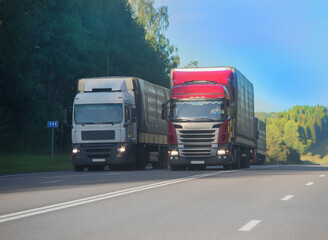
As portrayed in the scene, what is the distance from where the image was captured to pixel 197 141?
97.3ft

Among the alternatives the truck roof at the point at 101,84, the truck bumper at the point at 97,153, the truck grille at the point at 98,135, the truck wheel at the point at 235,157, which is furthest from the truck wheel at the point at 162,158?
the truck grille at the point at 98,135

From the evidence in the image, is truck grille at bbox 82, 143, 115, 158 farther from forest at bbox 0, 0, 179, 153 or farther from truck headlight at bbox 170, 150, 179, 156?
forest at bbox 0, 0, 179, 153

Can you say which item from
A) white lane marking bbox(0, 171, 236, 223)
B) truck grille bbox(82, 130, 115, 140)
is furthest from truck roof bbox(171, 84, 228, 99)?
white lane marking bbox(0, 171, 236, 223)

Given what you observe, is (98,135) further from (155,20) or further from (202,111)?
(155,20)

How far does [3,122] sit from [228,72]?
937 inches

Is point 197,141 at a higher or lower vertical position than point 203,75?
lower

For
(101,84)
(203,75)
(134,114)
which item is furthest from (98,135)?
(203,75)

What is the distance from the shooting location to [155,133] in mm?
36656

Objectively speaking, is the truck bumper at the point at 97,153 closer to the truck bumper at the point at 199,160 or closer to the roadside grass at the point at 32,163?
the truck bumper at the point at 199,160

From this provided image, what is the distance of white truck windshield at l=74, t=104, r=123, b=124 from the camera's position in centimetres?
3114

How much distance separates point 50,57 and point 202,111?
29.6m

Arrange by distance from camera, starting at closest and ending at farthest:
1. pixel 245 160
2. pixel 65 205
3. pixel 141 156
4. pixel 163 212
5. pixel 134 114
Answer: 1. pixel 163 212
2. pixel 65 205
3. pixel 134 114
4. pixel 141 156
5. pixel 245 160

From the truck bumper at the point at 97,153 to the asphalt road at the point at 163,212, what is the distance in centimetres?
1288

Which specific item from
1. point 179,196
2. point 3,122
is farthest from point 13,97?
point 179,196
